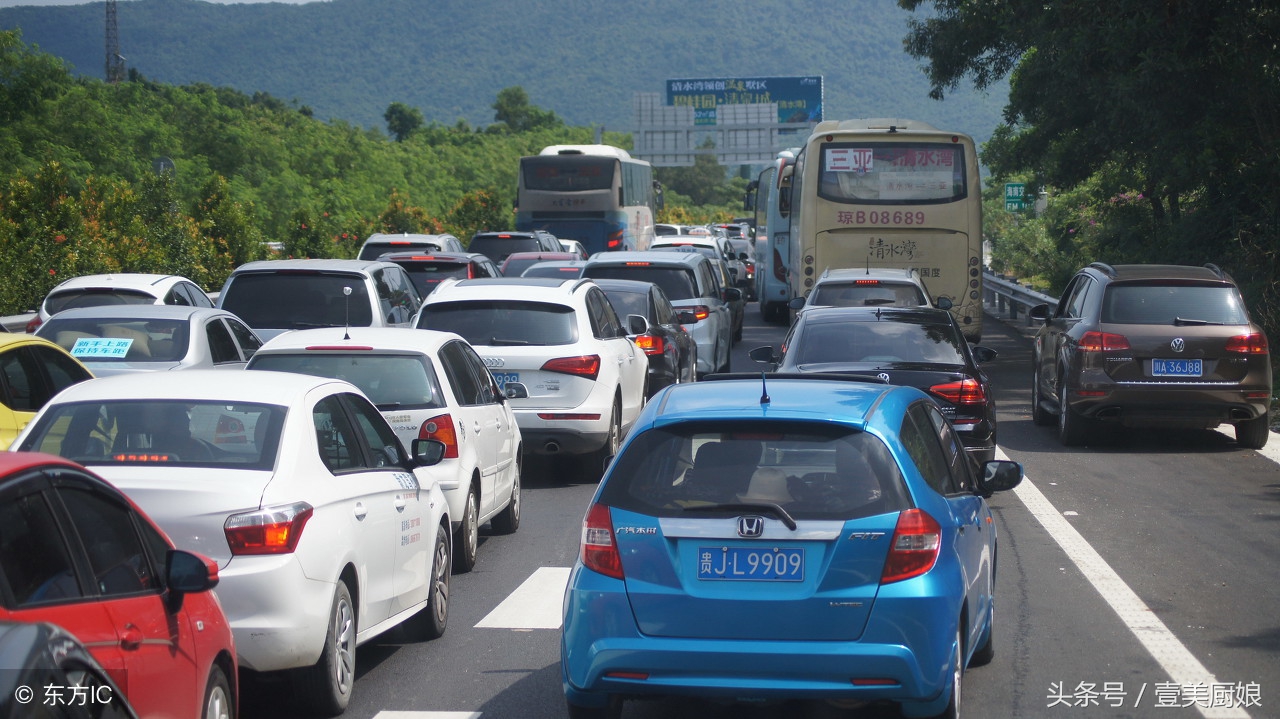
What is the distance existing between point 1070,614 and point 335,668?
4176 millimetres

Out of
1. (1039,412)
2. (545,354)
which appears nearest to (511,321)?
(545,354)

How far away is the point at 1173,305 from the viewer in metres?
14.5

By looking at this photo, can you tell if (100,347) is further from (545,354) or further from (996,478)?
(996,478)

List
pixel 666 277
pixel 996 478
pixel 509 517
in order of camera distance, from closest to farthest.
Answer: pixel 996 478
pixel 509 517
pixel 666 277

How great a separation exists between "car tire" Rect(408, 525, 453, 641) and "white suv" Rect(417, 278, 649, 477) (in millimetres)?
4723

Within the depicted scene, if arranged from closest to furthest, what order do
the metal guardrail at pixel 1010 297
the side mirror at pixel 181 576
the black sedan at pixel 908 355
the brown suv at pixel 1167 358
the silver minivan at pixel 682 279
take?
the side mirror at pixel 181 576, the black sedan at pixel 908 355, the brown suv at pixel 1167 358, the silver minivan at pixel 682 279, the metal guardrail at pixel 1010 297

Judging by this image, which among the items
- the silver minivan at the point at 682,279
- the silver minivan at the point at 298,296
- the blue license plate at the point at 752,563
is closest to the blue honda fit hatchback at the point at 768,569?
the blue license plate at the point at 752,563

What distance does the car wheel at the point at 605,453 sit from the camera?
44.5 feet

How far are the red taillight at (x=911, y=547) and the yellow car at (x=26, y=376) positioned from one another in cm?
617

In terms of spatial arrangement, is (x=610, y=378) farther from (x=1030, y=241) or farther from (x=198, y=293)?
(x=1030, y=241)

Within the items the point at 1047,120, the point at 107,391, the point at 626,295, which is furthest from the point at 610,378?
the point at 1047,120

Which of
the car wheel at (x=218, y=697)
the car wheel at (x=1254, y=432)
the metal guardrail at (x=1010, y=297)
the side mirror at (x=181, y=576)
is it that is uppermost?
the side mirror at (x=181, y=576)

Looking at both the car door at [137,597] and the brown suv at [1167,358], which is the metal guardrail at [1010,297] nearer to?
the brown suv at [1167,358]

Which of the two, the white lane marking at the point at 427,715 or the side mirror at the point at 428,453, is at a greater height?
the side mirror at the point at 428,453
